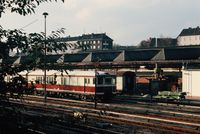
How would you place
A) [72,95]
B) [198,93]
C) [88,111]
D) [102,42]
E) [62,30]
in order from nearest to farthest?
1. [62,30]
2. [88,111]
3. [72,95]
4. [198,93]
5. [102,42]

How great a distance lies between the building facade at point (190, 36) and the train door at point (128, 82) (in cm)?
10543

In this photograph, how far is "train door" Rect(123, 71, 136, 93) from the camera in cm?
4866

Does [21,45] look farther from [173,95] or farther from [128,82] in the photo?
[128,82]

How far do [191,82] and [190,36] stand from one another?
109991mm

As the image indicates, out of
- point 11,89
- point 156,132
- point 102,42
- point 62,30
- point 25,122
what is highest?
point 102,42

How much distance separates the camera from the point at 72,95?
4006 cm

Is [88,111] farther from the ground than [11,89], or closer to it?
closer to it

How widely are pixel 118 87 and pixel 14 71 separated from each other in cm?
4229

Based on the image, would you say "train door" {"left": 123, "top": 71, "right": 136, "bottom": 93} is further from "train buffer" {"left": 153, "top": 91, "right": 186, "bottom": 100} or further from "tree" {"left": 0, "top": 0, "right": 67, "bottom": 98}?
"tree" {"left": 0, "top": 0, "right": 67, "bottom": 98}

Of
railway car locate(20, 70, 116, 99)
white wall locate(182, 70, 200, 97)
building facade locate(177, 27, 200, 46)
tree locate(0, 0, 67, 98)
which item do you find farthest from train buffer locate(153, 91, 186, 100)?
building facade locate(177, 27, 200, 46)

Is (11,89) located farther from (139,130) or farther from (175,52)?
(175,52)

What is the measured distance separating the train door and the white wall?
7.25 m

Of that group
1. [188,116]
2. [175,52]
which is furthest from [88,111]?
[175,52]

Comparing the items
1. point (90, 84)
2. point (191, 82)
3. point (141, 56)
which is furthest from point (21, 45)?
point (141, 56)
